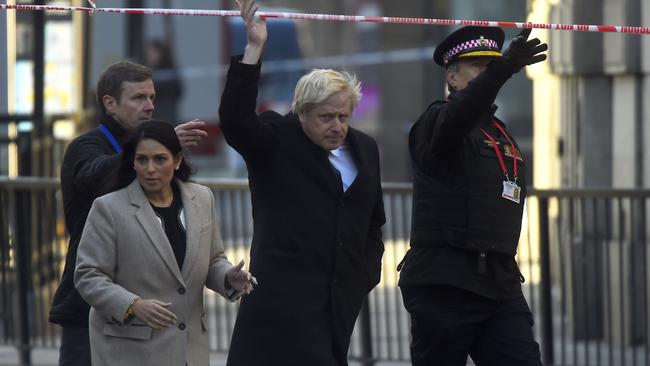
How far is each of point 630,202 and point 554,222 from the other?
52 cm

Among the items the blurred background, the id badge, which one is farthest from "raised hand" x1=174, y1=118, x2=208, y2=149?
the id badge

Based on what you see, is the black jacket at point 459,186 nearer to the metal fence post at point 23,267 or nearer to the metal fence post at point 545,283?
the metal fence post at point 545,283

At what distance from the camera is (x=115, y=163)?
5.55 m

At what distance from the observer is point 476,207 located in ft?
18.7

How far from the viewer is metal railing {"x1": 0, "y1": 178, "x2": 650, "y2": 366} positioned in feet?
29.3

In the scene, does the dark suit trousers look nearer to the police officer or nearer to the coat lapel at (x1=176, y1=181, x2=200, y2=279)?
the coat lapel at (x1=176, y1=181, x2=200, y2=279)

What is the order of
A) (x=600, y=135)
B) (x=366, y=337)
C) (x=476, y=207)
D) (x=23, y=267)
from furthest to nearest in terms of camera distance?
(x=600, y=135) → (x=23, y=267) → (x=366, y=337) → (x=476, y=207)

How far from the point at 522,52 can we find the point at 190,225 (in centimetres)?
130

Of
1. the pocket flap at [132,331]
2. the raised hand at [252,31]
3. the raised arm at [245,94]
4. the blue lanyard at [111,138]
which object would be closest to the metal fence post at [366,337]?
the blue lanyard at [111,138]

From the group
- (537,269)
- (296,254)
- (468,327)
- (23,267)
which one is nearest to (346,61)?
(23,267)

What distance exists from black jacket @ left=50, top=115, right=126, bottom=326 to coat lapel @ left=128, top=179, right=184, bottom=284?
43 centimetres

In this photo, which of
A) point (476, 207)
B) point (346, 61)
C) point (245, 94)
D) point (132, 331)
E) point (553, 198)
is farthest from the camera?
point (346, 61)

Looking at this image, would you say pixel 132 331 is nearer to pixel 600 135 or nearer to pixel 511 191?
pixel 511 191

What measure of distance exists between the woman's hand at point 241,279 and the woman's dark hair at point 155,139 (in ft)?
1.33
